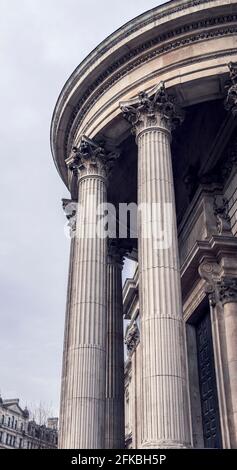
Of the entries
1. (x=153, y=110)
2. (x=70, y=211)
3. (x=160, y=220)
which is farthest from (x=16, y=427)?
(x=160, y=220)

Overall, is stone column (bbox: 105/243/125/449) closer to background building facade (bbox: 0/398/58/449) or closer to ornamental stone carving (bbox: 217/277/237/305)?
ornamental stone carving (bbox: 217/277/237/305)

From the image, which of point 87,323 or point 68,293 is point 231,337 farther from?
point 68,293

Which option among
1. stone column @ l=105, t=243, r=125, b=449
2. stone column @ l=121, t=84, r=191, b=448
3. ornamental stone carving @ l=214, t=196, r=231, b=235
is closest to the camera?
stone column @ l=121, t=84, r=191, b=448

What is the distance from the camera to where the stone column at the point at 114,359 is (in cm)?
2694

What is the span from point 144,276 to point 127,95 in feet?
31.0

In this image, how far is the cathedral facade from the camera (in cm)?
1856

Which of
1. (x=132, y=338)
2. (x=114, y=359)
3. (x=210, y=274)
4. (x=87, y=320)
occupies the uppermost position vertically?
(x=132, y=338)

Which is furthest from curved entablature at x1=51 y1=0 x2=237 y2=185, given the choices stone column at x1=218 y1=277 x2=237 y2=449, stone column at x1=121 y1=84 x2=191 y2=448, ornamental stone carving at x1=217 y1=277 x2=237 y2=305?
stone column at x1=218 y1=277 x2=237 y2=449

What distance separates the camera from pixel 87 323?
21.4 metres

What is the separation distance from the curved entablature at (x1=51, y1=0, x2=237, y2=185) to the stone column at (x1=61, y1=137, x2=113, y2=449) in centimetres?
194

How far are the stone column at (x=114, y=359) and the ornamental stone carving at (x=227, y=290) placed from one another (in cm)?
742

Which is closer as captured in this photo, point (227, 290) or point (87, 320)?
point (87, 320)

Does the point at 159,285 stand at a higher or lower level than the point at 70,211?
lower

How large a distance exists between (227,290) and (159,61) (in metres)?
10.6
